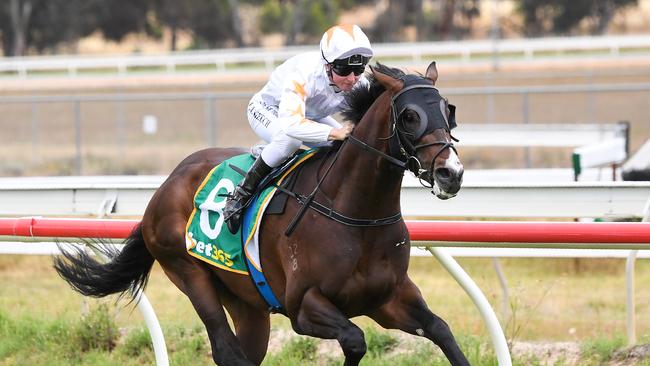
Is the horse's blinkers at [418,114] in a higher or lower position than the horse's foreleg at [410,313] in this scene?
higher

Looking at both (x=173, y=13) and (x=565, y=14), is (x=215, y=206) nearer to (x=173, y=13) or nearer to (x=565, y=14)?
(x=173, y=13)

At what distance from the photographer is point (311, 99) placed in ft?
17.1

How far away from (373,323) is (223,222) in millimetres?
2007

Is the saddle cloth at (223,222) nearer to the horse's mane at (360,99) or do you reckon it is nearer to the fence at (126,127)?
the horse's mane at (360,99)

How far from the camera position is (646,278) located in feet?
30.5

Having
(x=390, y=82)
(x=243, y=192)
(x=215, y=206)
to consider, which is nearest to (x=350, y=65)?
(x=390, y=82)

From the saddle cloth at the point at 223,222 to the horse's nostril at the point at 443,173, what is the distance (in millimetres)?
1125

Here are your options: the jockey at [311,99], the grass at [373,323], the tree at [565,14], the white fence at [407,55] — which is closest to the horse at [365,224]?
the jockey at [311,99]

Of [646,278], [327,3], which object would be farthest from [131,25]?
[646,278]

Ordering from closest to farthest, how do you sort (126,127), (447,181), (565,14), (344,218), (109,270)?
(447,181) < (344,218) < (109,270) < (126,127) < (565,14)

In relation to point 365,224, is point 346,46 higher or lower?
higher

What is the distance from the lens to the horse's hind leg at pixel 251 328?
5555mm

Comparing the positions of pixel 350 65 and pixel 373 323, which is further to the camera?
pixel 373 323

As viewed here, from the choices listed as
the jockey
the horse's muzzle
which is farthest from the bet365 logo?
the horse's muzzle
